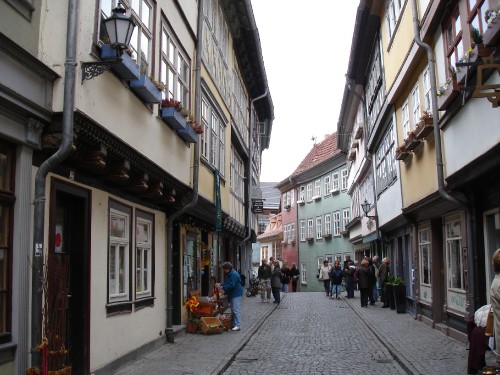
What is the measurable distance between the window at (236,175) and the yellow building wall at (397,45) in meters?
6.29

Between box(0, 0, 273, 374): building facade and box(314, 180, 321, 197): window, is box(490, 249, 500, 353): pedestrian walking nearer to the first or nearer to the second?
box(0, 0, 273, 374): building facade

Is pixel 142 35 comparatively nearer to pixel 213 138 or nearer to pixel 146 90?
pixel 146 90

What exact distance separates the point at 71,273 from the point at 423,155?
8729mm

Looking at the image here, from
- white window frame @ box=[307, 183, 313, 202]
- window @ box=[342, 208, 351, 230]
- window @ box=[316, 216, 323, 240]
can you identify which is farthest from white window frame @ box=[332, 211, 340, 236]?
white window frame @ box=[307, 183, 313, 202]

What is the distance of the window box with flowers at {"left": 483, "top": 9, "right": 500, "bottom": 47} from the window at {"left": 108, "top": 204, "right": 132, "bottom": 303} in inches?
221

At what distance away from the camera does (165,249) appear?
42.0 feet

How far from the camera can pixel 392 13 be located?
56.7 ft

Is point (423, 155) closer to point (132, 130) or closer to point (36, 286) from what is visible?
point (132, 130)

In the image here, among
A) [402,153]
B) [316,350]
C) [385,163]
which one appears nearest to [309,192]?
[385,163]

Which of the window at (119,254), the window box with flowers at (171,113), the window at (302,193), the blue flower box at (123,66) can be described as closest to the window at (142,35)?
the blue flower box at (123,66)

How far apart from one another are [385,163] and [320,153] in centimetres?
2914

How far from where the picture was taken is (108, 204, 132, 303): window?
9.37 metres

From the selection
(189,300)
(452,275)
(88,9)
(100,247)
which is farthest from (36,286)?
(452,275)

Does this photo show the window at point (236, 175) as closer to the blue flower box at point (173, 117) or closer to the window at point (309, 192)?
the blue flower box at point (173, 117)
